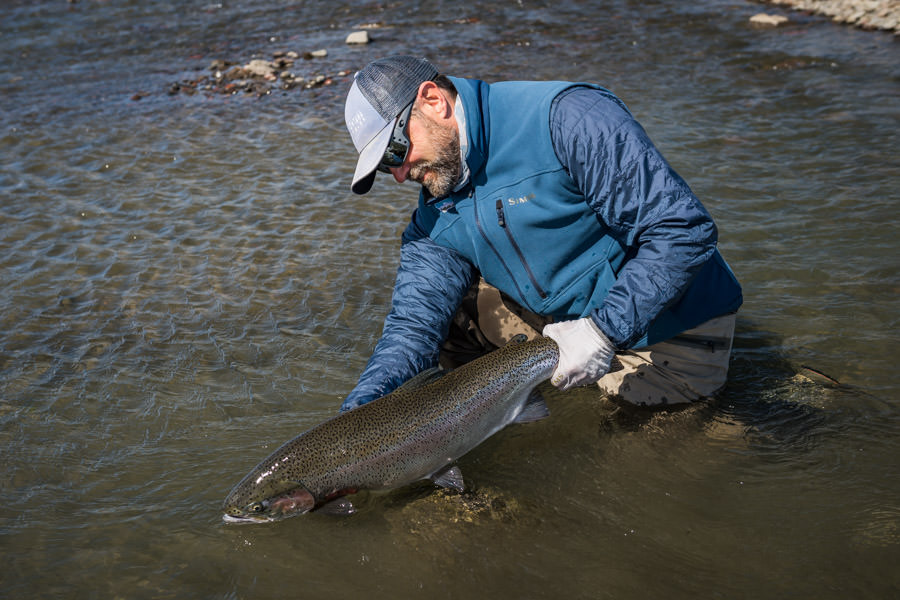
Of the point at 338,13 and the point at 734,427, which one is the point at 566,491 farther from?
the point at 338,13

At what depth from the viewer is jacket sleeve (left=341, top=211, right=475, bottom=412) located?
4.04 meters

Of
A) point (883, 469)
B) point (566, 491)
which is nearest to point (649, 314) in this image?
point (566, 491)

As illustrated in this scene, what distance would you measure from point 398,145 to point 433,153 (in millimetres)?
183

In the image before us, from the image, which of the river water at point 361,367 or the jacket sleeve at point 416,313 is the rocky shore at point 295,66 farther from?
the jacket sleeve at point 416,313

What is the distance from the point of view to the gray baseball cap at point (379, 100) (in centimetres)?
367

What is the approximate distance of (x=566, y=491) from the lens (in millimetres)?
4129

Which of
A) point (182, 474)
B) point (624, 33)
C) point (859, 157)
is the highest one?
point (624, 33)

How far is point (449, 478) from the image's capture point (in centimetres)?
388

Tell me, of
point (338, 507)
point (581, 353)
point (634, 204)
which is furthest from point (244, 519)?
point (634, 204)

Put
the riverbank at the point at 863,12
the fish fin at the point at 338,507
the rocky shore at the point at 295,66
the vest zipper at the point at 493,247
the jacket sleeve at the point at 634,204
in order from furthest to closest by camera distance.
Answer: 1. the rocky shore at the point at 295,66
2. the riverbank at the point at 863,12
3. the vest zipper at the point at 493,247
4. the fish fin at the point at 338,507
5. the jacket sleeve at the point at 634,204

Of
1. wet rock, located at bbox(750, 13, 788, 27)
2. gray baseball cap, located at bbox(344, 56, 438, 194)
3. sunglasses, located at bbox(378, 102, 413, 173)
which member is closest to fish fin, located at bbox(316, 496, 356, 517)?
gray baseball cap, located at bbox(344, 56, 438, 194)

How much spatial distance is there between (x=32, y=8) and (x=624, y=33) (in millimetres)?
14780

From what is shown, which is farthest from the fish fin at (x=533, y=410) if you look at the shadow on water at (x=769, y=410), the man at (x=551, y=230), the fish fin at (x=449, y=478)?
the shadow on water at (x=769, y=410)

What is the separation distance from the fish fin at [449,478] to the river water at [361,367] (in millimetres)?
217
